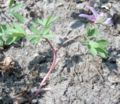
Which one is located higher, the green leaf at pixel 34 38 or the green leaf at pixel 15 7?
the green leaf at pixel 15 7

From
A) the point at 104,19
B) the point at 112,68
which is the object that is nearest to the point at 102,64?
the point at 112,68

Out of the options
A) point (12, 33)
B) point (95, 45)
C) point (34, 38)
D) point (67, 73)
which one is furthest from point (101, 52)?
point (12, 33)

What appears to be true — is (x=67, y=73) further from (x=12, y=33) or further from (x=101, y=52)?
(x=12, y=33)

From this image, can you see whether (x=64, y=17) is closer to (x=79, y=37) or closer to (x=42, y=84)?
(x=79, y=37)

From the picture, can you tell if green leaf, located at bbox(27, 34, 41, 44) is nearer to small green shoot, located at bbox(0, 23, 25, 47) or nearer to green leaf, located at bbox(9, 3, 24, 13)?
small green shoot, located at bbox(0, 23, 25, 47)

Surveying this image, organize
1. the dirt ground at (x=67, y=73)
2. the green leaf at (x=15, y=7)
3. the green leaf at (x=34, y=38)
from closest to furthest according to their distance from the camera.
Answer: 1. the green leaf at (x=34, y=38)
2. the dirt ground at (x=67, y=73)
3. the green leaf at (x=15, y=7)

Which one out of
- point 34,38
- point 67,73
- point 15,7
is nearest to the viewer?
point 34,38

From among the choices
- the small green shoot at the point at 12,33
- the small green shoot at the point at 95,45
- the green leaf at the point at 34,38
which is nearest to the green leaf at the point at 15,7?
Result: the small green shoot at the point at 12,33

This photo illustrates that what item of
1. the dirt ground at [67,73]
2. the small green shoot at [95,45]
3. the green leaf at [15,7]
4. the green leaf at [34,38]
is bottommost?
the dirt ground at [67,73]

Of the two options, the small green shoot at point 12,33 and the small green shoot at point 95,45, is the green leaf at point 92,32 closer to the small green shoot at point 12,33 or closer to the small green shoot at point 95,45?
the small green shoot at point 95,45

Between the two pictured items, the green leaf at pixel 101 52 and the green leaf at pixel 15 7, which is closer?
the green leaf at pixel 101 52
